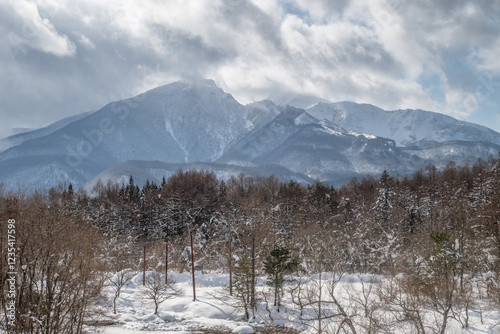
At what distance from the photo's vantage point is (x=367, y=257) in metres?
63.3

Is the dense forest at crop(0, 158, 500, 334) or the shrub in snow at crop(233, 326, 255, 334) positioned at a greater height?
the dense forest at crop(0, 158, 500, 334)

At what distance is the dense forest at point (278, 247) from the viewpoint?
21922 millimetres

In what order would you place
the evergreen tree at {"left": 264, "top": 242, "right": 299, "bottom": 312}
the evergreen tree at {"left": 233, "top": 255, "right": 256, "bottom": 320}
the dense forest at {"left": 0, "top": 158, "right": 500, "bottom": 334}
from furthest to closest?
the evergreen tree at {"left": 264, "top": 242, "right": 299, "bottom": 312} → the evergreen tree at {"left": 233, "top": 255, "right": 256, "bottom": 320} → the dense forest at {"left": 0, "top": 158, "right": 500, "bottom": 334}

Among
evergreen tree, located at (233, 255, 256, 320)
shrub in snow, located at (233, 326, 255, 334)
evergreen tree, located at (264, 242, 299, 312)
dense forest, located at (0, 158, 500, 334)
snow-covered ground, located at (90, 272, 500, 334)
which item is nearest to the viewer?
dense forest, located at (0, 158, 500, 334)

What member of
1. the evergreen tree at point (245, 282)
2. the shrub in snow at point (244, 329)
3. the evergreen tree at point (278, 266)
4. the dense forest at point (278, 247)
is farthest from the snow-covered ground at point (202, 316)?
the evergreen tree at point (278, 266)

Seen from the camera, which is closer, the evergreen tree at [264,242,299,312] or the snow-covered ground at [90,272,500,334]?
the snow-covered ground at [90,272,500,334]

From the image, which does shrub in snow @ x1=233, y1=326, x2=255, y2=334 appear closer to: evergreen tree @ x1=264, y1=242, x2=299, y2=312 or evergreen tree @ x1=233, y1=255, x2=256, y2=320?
evergreen tree @ x1=233, y1=255, x2=256, y2=320

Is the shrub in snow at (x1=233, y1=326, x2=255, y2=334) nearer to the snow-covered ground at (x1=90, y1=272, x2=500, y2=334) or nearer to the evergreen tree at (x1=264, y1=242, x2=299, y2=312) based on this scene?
the snow-covered ground at (x1=90, y1=272, x2=500, y2=334)

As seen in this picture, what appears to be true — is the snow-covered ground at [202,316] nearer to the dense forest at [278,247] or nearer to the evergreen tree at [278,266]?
the dense forest at [278,247]

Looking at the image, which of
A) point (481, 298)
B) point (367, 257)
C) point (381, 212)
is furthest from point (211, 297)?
point (381, 212)

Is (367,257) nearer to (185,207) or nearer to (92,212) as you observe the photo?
(185,207)

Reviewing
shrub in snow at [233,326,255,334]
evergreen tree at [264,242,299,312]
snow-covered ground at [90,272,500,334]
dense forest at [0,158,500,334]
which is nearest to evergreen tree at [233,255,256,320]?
dense forest at [0,158,500,334]

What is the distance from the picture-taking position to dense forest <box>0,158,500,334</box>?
21.9m

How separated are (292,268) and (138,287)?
93.8ft
